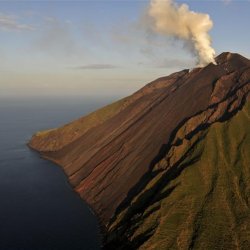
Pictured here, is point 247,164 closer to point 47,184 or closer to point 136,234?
point 136,234

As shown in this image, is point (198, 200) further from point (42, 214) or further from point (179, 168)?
point (42, 214)

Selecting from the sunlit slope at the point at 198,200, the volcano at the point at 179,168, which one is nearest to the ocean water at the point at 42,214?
the volcano at the point at 179,168

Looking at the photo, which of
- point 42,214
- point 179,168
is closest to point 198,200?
point 179,168

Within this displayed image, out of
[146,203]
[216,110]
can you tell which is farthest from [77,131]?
[146,203]

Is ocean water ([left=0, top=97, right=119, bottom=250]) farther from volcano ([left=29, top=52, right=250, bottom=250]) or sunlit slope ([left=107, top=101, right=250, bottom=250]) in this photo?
sunlit slope ([left=107, top=101, right=250, bottom=250])

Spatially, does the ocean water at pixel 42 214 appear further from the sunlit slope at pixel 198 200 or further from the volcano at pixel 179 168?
the sunlit slope at pixel 198 200
